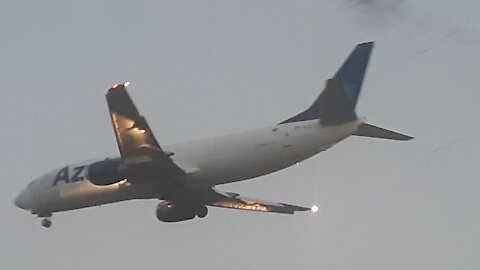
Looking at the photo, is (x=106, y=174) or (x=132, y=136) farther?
(x=106, y=174)

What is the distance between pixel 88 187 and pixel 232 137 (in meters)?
7.06

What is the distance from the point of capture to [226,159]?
49750 mm

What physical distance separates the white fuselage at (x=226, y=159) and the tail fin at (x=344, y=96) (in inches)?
17.6

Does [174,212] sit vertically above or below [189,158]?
below

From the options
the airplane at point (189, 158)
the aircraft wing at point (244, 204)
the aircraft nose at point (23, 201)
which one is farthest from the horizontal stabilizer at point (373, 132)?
→ the aircraft nose at point (23, 201)

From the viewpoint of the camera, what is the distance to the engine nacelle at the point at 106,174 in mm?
49625

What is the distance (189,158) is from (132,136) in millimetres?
3648

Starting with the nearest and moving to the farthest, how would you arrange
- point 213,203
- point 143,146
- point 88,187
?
1. point 143,146
2. point 88,187
3. point 213,203

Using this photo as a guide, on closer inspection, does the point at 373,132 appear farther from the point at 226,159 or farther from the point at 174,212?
the point at 174,212

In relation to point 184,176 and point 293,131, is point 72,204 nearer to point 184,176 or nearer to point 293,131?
point 184,176

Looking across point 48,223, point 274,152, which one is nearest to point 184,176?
point 274,152

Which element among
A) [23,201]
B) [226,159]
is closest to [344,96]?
[226,159]

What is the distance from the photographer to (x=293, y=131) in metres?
49.5

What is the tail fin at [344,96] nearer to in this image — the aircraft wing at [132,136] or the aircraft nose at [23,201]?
the aircraft wing at [132,136]
